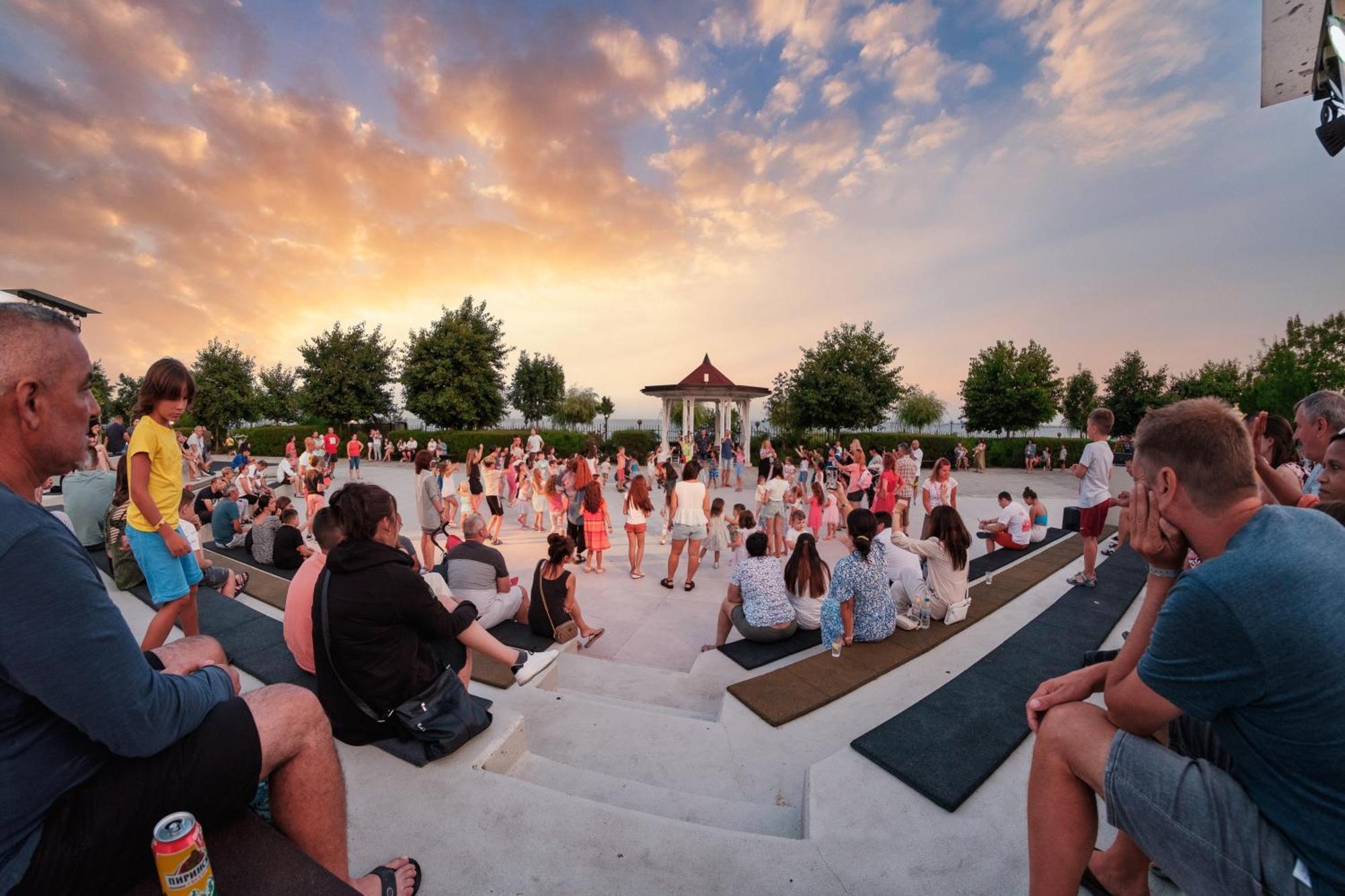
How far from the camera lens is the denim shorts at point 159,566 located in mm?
3505

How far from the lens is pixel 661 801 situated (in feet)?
8.89

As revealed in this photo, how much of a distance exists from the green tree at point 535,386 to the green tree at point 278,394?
18040mm

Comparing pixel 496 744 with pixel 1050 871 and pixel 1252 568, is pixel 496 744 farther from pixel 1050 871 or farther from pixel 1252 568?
pixel 1252 568

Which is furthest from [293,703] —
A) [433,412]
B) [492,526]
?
[433,412]

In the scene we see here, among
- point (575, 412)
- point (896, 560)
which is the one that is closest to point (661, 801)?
point (896, 560)

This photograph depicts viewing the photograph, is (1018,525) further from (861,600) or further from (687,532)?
(687,532)

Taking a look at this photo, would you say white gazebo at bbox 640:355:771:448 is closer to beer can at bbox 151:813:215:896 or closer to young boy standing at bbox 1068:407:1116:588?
young boy standing at bbox 1068:407:1116:588

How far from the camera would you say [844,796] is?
253 cm

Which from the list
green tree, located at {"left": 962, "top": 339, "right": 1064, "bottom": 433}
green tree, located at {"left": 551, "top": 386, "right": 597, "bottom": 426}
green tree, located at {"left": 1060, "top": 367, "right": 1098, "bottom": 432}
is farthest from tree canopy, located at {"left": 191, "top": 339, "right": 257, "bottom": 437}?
green tree, located at {"left": 1060, "top": 367, "right": 1098, "bottom": 432}

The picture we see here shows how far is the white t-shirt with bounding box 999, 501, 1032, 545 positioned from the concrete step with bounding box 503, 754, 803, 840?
25.9ft

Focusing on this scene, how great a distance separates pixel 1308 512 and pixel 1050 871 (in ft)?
4.49

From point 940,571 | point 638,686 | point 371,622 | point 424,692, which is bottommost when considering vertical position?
point 638,686

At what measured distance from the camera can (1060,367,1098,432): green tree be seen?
39.8 m

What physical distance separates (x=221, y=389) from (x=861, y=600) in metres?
45.9
